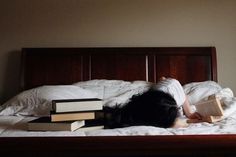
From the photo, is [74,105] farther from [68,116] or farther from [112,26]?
[112,26]

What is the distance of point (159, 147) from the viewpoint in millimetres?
971

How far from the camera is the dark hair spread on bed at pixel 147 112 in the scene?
135cm

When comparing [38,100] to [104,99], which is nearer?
[38,100]

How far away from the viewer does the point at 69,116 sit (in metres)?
1.27

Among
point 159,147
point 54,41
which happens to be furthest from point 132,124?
point 54,41

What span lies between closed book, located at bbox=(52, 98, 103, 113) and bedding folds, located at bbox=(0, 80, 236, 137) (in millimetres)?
99

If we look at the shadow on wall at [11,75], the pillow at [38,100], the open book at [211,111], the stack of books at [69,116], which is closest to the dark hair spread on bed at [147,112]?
the stack of books at [69,116]

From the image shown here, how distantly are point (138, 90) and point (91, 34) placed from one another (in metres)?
0.92

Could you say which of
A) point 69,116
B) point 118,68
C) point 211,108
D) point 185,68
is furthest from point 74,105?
point 185,68

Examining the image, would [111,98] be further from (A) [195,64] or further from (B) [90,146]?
(B) [90,146]

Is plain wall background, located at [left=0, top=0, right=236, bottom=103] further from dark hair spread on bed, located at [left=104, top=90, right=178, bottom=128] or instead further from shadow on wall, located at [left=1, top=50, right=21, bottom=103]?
dark hair spread on bed, located at [left=104, top=90, right=178, bottom=128]

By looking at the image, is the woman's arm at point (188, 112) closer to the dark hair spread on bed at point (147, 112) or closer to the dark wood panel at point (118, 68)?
the dark hair spread on bed at point (147, 112)

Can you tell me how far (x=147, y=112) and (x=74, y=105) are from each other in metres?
0.34

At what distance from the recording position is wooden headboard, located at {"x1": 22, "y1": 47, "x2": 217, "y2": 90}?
9.16 feet
